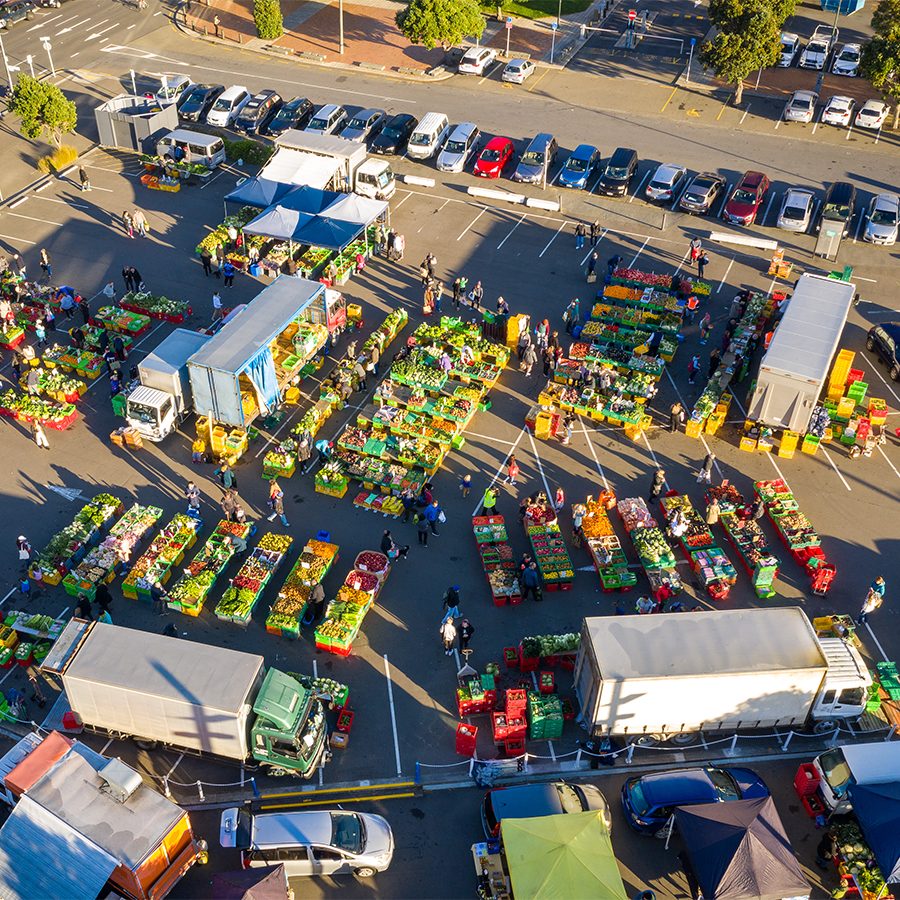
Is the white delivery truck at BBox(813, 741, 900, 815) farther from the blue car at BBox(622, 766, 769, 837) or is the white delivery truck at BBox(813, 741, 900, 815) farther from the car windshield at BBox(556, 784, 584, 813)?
the car windshield at BBox(556, 784, 584, 813)

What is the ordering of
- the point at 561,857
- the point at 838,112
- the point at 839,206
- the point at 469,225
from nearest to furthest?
1. the point at 561,857
2. the point at 839,206
3. the point at 469,225
4. the point at 838,112

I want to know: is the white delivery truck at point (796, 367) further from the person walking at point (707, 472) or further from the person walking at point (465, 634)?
the person walking at point (465, 634)

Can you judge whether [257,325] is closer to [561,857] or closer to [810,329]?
[810,329]

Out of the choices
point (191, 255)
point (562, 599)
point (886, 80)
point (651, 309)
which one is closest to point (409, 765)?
point (562, 599)

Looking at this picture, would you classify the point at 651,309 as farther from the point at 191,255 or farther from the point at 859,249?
the point at 191,255

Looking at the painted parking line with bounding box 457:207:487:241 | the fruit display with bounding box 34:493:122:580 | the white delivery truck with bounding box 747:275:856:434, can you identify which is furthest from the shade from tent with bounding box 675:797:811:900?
the painted parking line with bounding box 457:207:487:241

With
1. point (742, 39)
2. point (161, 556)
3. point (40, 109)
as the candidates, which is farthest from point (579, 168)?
point (161, 556)

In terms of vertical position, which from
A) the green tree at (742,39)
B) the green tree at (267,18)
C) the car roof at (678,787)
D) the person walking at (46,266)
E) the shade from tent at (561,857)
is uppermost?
the green tree at (742,39)

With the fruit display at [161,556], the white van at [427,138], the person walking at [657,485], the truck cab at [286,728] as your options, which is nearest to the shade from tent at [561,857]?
the truck cab at [286,728]
